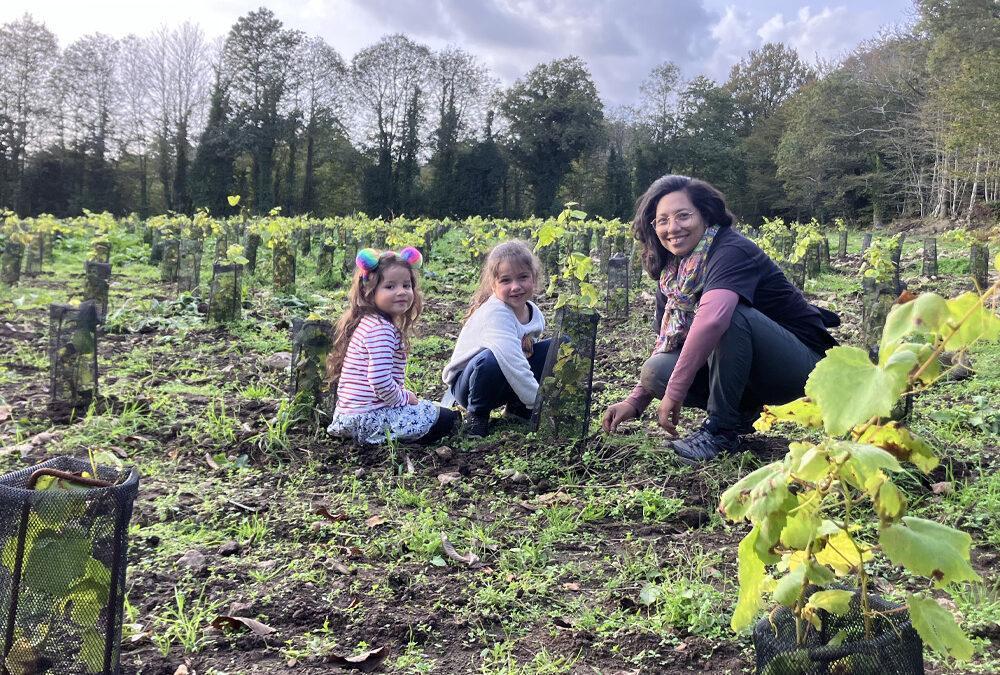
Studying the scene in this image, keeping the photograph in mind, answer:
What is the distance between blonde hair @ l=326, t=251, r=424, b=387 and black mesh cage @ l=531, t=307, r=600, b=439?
0.81 meters

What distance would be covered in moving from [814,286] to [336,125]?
112 ft

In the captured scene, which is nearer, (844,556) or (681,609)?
(844,556)

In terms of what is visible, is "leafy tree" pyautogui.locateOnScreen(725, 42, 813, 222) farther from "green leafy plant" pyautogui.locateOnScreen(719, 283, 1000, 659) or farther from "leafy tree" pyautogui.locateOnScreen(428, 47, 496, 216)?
"green leafy plant" pyautogui.locateOnScreen(719, 283, 1000, 659)

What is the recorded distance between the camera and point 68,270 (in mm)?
11656

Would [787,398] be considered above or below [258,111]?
below

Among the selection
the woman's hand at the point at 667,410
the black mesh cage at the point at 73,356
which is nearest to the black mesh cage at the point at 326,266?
the black mesh cage at the point at 73,356

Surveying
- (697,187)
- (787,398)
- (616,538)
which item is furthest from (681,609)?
(697,187)

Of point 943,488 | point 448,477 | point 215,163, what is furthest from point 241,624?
point 215,163

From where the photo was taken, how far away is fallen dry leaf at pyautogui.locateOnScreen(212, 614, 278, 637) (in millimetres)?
2234

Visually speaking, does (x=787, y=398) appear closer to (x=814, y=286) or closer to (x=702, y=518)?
(x=702, y=518)

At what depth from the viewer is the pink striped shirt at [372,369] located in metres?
3.77

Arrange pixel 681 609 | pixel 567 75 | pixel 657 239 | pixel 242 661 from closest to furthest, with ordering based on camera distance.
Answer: pixel 242 661
pixel 681 609
pixel 657 239
pixel 567 75

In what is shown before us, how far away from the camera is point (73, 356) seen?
4176 mm

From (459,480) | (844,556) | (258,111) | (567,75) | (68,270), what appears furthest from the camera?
(567,75)
